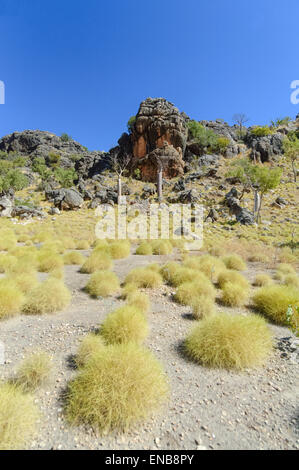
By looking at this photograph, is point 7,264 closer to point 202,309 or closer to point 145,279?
point 145,279

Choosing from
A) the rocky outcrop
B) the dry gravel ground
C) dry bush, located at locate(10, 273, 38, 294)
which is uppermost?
the rocky outcrop

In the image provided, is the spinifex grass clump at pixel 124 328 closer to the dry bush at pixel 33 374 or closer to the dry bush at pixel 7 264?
the dry bush at pixel 33 374

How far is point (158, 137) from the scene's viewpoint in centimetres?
4019

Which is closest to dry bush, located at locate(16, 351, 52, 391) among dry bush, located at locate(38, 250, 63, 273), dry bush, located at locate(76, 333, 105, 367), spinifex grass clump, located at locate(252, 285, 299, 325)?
dry bush, located at locate(76, 333, 105, 367)

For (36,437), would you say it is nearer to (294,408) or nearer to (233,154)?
(294,408)

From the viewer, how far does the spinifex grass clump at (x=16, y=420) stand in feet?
5.96

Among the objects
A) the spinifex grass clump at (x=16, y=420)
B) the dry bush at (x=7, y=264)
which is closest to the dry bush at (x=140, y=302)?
the spinifex grass clump at (x=16, y=420)

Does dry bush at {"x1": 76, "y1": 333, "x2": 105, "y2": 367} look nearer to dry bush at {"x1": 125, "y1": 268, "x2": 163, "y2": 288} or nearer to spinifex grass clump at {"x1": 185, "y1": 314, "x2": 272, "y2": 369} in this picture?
spinifex grass clump at {"x1": 185, "y1": 314, "x2": 272, "y2": 369}

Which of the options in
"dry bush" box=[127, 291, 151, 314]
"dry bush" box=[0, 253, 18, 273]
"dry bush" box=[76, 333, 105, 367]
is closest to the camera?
"dry bush" box=[76, 333, 105, 367]

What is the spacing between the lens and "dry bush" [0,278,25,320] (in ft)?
14.0

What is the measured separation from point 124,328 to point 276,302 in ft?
12.0

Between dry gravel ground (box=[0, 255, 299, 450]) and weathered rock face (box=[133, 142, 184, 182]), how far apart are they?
37.2m

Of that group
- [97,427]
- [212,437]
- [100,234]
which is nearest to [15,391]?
[97,427]
